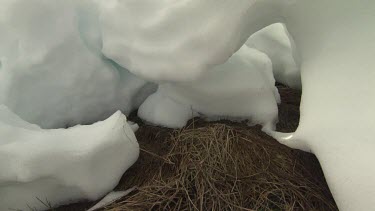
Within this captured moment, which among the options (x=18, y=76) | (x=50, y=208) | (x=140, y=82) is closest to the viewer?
(x=50, y=208)

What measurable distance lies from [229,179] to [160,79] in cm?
30

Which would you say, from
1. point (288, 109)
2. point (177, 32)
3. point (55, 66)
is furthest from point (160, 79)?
point (288, 109)

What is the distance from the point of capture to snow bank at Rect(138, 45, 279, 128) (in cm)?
124

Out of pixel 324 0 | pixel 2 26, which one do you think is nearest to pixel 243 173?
pixel 324 0

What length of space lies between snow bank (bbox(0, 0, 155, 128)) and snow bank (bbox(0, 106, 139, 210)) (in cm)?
11

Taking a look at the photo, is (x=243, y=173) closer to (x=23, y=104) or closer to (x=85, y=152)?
(x=85, y=152)

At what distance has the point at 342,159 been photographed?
99 cm

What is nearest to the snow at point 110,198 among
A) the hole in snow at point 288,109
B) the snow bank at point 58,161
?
the snow bank at point 58,161

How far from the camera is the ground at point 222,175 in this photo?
103 cm

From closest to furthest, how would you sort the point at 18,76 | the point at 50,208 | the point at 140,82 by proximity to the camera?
the point at 50,208 < the point at 18,76 < the point at 140,82

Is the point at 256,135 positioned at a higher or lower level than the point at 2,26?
lower

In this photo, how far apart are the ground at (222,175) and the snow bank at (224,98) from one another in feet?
0.21

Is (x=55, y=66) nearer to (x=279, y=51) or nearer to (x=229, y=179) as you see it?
(x=229, y=179)

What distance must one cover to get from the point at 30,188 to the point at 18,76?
29cm
